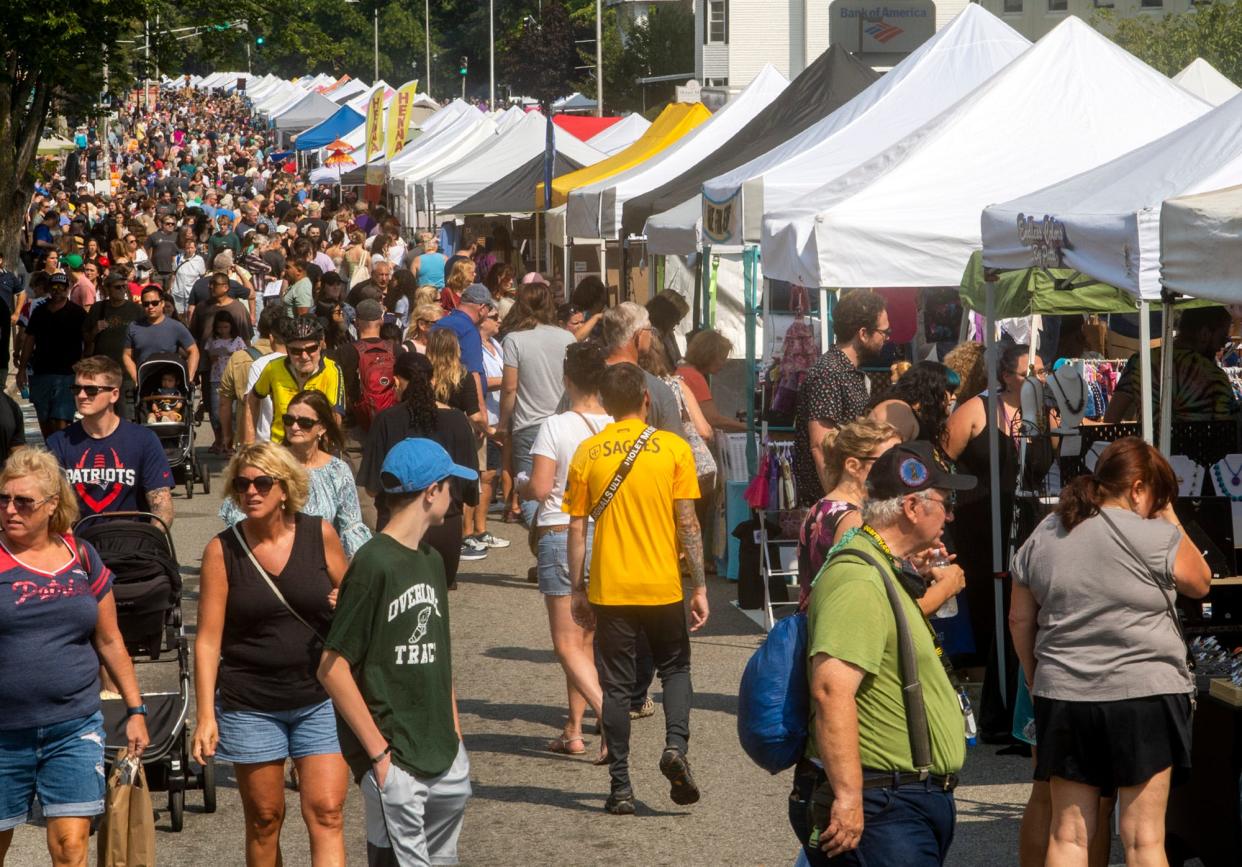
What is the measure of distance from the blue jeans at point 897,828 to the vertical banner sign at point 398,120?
93.3 feet

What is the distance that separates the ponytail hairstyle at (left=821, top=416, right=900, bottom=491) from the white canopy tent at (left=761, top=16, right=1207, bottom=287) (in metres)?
3.40

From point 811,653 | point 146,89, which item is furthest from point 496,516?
point 146,89

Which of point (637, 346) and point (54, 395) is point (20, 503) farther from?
point (54, 395)

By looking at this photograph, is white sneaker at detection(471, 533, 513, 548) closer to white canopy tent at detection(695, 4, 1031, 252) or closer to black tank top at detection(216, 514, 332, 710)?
white canopy tent at detection(695, 4, 1031, 252)

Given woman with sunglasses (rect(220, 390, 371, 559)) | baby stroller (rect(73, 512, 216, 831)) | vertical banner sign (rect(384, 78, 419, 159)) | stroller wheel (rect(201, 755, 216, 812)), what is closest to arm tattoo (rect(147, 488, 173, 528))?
baby stroller (rect(73, 512, 216, 831))

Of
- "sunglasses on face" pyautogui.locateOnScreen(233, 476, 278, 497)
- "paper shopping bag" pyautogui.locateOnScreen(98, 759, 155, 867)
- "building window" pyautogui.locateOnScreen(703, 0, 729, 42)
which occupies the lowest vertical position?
"paper shopping bag" pyautogui.locateOnScreen(98, 759, 155, 867)

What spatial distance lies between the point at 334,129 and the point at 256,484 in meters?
46.7

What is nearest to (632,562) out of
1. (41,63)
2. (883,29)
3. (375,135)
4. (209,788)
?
(209,788)

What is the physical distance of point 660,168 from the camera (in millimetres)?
17844

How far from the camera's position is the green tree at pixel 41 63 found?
77.0ft

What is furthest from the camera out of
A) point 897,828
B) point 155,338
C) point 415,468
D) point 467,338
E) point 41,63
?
point 41,63

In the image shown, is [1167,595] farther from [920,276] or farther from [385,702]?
[920,276]

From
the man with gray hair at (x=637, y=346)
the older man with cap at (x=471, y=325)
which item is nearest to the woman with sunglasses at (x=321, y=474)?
the man with gray hair at (x=637, y=346)

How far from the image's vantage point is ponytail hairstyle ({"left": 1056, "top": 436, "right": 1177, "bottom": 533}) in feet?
17.9
